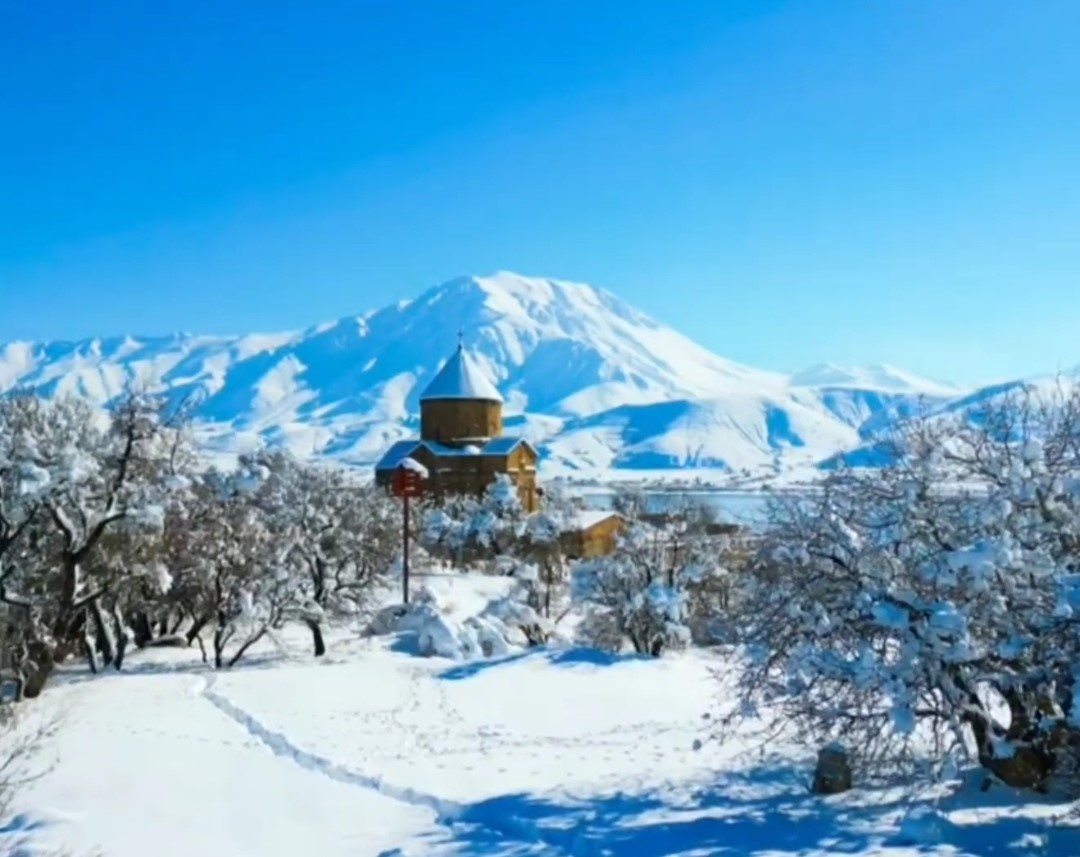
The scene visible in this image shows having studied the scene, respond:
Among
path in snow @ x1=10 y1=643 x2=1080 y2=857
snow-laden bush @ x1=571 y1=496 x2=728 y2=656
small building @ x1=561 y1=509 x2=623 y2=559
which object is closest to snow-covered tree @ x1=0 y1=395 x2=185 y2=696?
path in snow @ x1=10 y1=643 x2=1080 y2=857

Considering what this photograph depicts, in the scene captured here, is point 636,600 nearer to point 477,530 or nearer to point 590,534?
point 477,530

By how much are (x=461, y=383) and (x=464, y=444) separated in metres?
4.27

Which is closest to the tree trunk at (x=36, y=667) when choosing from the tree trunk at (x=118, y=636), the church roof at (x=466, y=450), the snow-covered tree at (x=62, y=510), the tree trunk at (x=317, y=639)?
the snow-covered tree at (x=62, y=510)

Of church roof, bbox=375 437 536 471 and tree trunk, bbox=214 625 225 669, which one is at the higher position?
church roof, bbox=375 437 536 471

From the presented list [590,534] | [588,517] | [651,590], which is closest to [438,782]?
[651,590]

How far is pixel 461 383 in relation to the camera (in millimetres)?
65750

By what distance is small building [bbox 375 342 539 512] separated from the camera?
2434 inches

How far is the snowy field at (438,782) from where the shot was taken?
10281 millimetres

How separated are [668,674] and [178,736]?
11.2 metres

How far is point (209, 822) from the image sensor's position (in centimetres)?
1128

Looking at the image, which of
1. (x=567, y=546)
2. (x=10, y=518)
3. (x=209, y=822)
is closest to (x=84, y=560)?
(x=10, y=518)

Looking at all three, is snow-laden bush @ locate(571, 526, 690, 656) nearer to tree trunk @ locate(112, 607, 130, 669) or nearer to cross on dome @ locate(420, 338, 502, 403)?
tree trunk @ locate(112, 607, 130, 669)

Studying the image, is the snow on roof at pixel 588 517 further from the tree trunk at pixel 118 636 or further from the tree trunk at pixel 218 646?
the tree trunk at pixel 118 636

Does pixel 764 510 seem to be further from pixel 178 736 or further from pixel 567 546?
pixel 567 546
